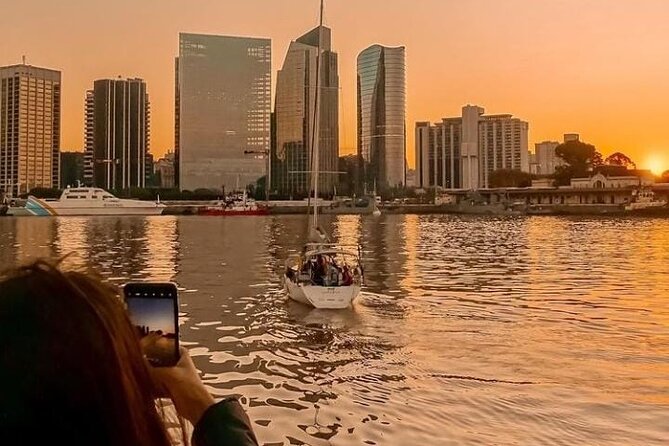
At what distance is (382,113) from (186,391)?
195 m

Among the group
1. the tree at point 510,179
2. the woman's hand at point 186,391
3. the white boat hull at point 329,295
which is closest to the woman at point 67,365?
the woman's hand at point 186,391

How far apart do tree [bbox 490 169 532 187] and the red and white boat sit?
57.4m

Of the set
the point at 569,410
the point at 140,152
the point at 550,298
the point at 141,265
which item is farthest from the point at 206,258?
the point at 140,152

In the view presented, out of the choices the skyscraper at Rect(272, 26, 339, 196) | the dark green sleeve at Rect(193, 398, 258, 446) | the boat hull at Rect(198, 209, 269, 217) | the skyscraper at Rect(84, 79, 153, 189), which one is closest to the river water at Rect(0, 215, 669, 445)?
the dark green sleeve at Rect(193, 398, 258, 446)

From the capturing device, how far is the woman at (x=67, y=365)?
115 cm

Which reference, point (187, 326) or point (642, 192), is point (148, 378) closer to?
point (187, 326)

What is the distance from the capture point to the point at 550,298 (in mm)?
22422

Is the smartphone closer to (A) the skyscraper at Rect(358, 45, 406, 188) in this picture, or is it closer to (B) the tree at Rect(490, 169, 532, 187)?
(B) the tree at Rect(490, 169, 532, 187)

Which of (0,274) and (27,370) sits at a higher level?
(0,274)

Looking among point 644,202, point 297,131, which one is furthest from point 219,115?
point 644,202

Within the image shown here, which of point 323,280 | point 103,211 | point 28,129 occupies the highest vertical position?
point 28,129

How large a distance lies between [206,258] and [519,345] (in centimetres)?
2646

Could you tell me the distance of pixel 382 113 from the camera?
194 metres

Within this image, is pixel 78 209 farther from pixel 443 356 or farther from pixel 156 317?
pixel 156 317
